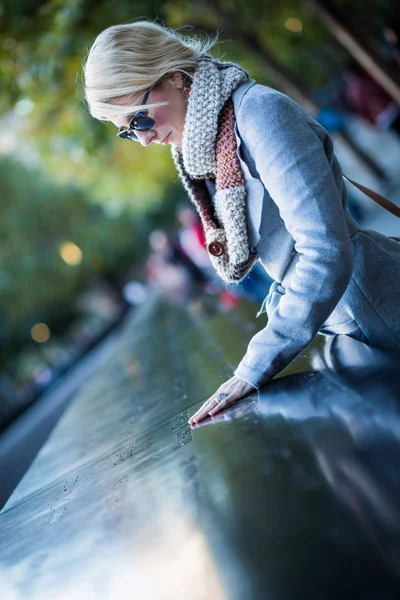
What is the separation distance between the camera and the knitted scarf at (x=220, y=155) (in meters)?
2.13

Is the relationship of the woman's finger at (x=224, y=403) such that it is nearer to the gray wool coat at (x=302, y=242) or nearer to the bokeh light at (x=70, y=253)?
the gray wool coat at (x=302, y=242)

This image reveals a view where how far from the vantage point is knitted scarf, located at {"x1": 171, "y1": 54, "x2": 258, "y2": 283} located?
83.7 inches

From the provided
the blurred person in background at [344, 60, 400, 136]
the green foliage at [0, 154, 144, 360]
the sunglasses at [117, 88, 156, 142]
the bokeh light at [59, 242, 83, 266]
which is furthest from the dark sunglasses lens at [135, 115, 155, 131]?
the bokeh light at [59, 242, 83, 266]

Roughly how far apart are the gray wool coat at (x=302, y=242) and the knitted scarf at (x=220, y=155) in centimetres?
3

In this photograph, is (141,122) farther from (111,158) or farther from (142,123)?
(111,158)

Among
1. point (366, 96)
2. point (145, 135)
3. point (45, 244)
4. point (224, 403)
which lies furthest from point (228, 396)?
point (45, 244)

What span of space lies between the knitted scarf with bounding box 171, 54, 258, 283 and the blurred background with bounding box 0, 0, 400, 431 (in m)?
0.65

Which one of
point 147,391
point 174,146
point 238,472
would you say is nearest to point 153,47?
point 174,146

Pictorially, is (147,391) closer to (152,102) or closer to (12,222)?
(152,102)

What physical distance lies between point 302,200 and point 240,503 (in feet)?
2.85

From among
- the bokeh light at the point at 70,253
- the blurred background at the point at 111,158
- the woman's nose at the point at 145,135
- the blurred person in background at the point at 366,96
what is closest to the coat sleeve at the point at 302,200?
the woman's nose at the point at 145,135

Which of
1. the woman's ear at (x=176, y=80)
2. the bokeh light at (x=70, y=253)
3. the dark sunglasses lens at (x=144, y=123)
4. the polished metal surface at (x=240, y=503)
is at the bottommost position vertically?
the bokeh light at (x=70, y=253)

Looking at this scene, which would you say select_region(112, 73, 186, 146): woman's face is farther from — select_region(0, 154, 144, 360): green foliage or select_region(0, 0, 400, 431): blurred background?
select_region(0, 154, 144, 360): green foliage

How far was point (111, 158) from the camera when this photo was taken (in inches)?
808
